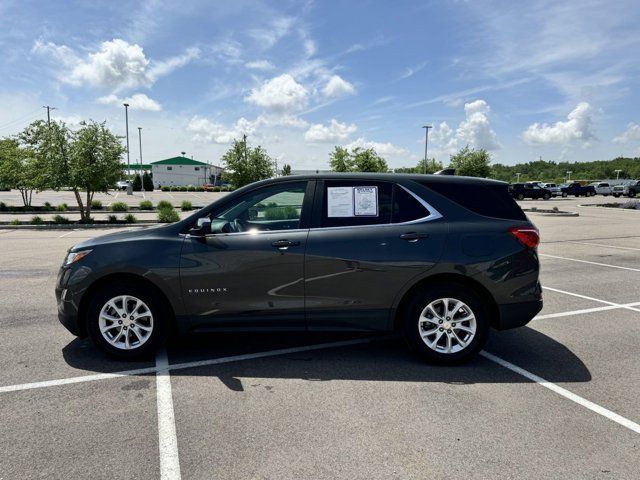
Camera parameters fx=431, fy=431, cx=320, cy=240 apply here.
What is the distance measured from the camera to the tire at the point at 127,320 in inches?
159

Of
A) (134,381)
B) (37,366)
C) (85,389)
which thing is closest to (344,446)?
(134,381)

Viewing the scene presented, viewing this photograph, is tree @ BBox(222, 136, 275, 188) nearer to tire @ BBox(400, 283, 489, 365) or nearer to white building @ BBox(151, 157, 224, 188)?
tire @ BBox(400, 283, 489, 365)

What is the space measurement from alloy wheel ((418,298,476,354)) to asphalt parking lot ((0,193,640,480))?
23cm

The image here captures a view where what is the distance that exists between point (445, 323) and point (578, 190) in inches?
2230

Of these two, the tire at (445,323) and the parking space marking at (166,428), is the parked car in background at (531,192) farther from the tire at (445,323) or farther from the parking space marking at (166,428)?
the parking space marking at (166,428)

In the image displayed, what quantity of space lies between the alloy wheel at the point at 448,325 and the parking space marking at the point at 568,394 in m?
0.48

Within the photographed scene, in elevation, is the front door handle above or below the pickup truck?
below

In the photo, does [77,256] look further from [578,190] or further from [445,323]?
Result: [578,190]

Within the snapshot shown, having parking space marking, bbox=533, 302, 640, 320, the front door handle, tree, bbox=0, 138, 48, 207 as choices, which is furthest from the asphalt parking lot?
tree, bbox=0, 138, 48, 207

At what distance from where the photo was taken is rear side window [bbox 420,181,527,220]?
13.5 ft

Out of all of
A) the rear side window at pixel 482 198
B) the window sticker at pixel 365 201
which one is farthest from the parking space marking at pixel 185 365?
the rear side window at pixel 482 198

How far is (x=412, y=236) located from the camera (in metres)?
3.97

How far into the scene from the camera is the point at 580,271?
8.60 meters

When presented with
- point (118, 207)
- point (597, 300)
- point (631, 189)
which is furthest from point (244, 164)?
point (631, 189)
